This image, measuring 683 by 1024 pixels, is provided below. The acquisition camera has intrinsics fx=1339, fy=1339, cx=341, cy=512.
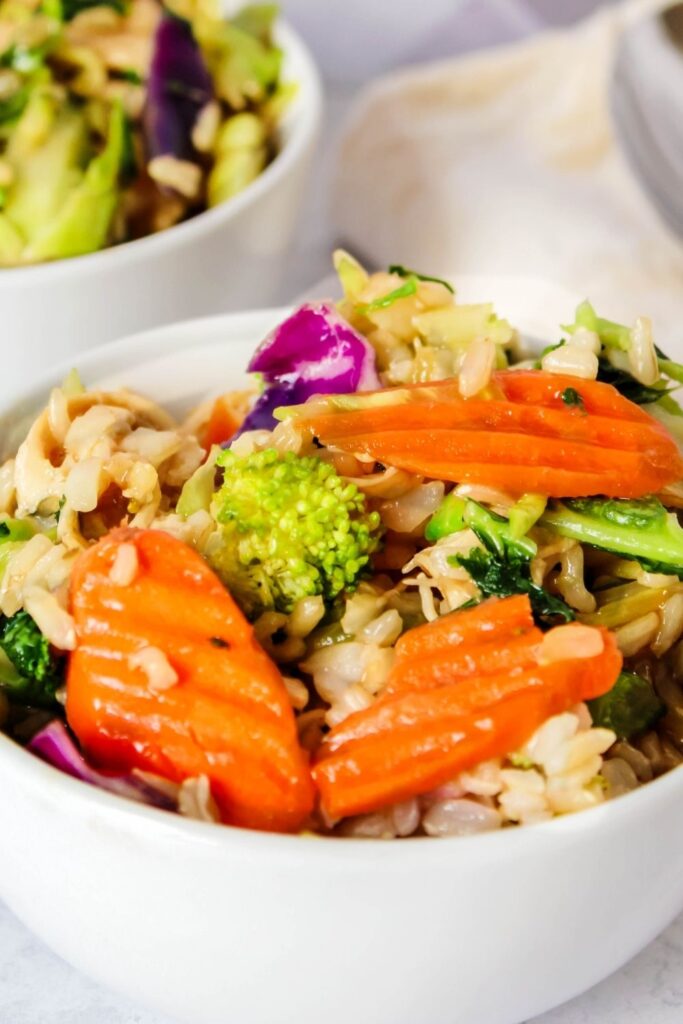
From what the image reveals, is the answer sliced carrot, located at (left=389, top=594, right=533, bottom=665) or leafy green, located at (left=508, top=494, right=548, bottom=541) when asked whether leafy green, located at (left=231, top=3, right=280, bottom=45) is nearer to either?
leafy green, located at (left=508, top=494, right=548, bottom=541)

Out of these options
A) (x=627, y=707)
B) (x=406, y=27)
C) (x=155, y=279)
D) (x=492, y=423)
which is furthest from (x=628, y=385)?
(x=406, y=27)

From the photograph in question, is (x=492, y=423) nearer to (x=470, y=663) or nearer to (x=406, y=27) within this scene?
(x=470, y=663)

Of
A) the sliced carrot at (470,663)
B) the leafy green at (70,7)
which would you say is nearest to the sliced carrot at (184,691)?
the sliced carrot at (470,663)

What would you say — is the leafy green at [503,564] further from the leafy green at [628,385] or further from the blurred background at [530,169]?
the blurred background at [530,169]

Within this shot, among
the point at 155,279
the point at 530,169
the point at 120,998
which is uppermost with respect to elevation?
the point at 155,279

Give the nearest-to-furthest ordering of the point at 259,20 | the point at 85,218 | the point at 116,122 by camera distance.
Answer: the point at 85,218 < the point at 116,122 < the point at 259,20

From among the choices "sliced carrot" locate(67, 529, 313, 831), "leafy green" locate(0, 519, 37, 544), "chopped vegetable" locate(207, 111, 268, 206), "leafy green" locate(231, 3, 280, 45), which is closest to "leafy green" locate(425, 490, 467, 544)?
"sliced carrot" locate(67, 529, 313, 831)

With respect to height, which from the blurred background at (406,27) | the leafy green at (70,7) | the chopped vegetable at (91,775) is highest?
the leafy green at (70,7)
